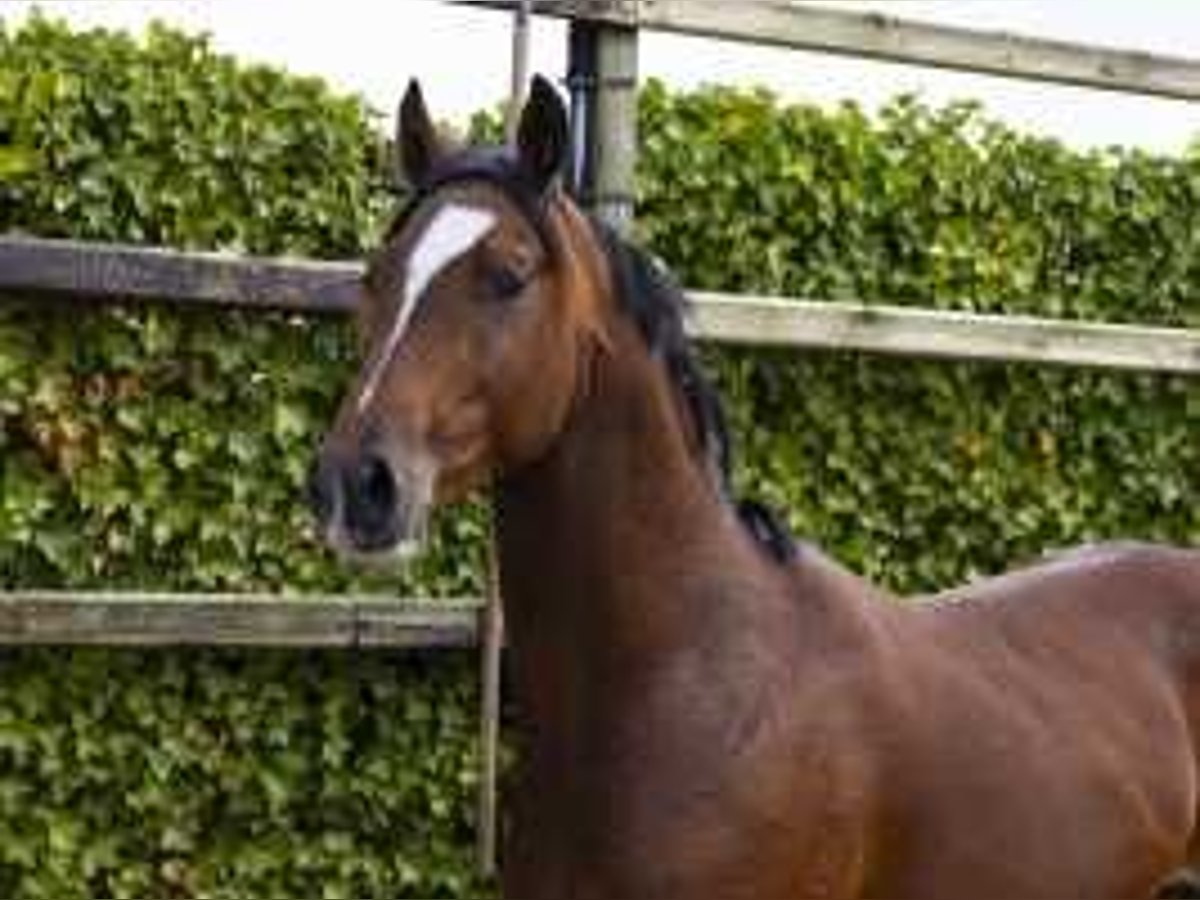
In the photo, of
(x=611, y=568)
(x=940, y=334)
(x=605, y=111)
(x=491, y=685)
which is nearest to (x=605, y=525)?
(x=611, y=568)

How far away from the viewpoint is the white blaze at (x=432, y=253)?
352 cm

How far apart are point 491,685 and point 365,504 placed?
83.2 inches

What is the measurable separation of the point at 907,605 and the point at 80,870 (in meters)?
1.90

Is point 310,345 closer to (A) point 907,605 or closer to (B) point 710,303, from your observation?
(B) point 710,303

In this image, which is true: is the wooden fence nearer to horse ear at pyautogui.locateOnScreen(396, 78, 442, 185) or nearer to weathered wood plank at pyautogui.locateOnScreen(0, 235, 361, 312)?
weathered wood plank at pyautogui.locateOnScreen(0, 235, 361, 312)

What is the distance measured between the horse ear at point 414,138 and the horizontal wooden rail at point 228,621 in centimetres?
150

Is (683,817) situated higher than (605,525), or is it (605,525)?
(605,525)

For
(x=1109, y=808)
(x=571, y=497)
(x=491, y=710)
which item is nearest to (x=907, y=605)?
(x=1109, y=808)

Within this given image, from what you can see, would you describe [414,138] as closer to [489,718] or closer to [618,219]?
[618,219]

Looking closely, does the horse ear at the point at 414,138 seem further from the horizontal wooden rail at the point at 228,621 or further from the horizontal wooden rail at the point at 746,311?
the horizontal wooden rail at the point at 228,621

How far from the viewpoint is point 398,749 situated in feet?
18.2

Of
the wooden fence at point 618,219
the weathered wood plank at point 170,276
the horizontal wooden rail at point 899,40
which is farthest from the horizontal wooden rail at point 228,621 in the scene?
the horizontal wooden rail at point 899,40

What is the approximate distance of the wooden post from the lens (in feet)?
18.4

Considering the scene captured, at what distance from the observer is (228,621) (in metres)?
5.22
